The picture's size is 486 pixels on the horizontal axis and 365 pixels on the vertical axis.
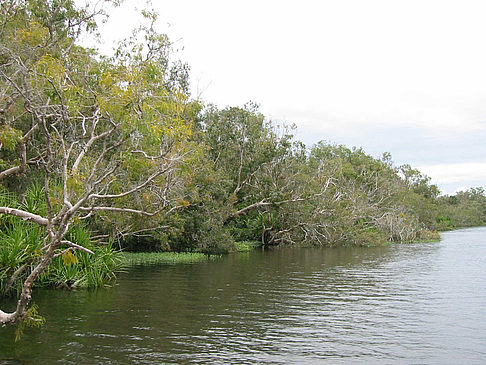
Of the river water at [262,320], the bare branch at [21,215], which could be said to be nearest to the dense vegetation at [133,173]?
the bare branch at [21,215]

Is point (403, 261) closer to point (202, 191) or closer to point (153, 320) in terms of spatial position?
point (202, 191)

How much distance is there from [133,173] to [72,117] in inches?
218

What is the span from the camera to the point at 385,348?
10789mm

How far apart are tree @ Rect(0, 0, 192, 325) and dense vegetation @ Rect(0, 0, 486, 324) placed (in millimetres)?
64

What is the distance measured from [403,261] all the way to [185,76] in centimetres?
2156

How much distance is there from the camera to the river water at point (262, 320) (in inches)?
402

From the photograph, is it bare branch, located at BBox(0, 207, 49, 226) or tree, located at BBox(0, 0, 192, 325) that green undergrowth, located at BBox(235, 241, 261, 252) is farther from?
bare branch, located at BBox(0, 207, 49, 226)

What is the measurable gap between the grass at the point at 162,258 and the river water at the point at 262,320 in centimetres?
429

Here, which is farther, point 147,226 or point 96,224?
point 147,226

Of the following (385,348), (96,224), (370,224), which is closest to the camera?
(385,348)

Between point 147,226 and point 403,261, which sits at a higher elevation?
point 147,226

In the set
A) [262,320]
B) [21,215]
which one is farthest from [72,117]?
[262,320]

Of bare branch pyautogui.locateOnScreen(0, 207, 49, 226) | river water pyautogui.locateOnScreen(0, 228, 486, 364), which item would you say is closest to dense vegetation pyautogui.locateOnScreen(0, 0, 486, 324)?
bare branch pyautogui.locateOnScreen(0, 207, 49, 226)

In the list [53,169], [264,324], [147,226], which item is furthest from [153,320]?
[147,226]
